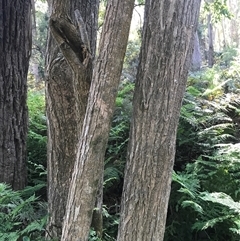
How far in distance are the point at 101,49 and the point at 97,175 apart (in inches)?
34.0

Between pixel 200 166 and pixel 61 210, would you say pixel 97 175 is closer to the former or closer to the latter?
pixel 61 210

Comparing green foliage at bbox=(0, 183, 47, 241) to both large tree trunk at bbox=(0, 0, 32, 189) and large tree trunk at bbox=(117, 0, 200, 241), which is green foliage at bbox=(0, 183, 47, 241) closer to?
large tree trunk at bbox=(0, 0, 32, 189)

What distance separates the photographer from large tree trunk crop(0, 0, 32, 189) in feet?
12.1

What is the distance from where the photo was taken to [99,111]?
7.41ft

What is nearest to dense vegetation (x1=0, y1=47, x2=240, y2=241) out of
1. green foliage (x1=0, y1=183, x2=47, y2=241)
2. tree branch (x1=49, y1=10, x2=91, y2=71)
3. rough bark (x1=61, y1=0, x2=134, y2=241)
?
green foliage (x1=0, y1=183, x2=47, y2=241)

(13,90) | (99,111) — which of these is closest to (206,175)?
(99,111)

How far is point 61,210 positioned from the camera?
2.92 metres

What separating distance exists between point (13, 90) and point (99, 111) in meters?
1.85

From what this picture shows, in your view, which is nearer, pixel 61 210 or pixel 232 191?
pixel 61 210

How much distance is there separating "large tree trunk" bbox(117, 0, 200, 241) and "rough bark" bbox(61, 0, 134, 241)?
0.64 ft

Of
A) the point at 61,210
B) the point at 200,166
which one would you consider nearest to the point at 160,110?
the point at 61,210

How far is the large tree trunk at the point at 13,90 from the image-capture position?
3693 millimetres

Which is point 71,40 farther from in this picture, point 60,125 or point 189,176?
point 189,176

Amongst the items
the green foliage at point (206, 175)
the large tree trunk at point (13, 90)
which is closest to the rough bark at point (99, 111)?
the green foliage at point (206, 175)
